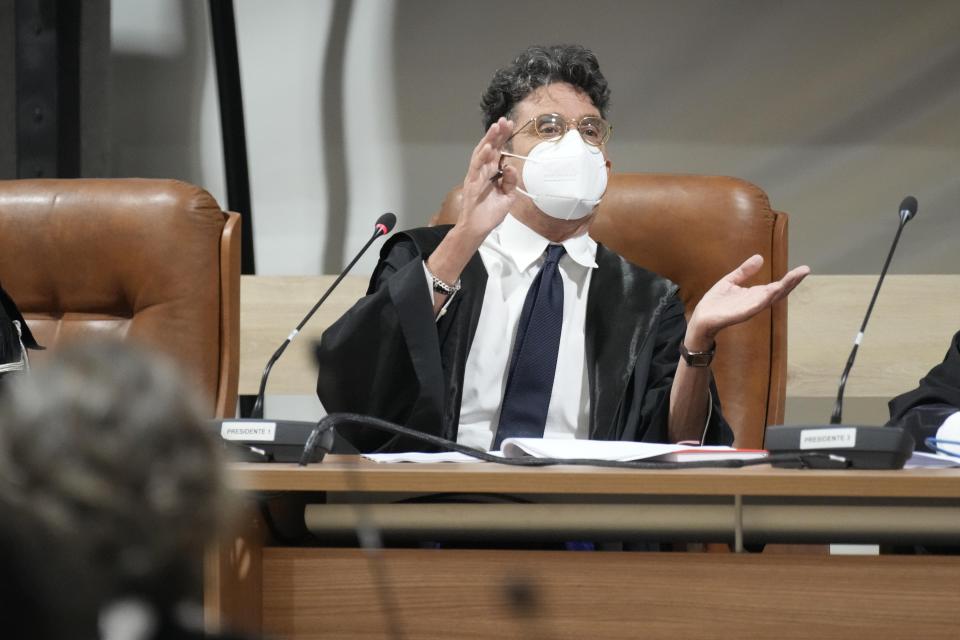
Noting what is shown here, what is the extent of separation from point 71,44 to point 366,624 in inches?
110

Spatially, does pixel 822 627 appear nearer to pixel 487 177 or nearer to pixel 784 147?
pixel 487 177

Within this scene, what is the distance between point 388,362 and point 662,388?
0.49 meters

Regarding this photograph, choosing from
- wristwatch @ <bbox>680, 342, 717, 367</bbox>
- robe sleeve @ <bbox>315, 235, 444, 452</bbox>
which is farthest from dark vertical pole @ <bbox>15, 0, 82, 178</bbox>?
wristwatch @ <bbox>680, 342, 717, 367</bbox>

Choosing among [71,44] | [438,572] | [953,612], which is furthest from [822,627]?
[71,44]

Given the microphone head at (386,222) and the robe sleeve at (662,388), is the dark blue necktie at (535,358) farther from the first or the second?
the microphone head at (386,222)

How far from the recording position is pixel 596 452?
148 centimetres

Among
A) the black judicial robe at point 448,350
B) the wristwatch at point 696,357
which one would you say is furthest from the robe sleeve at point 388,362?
the wristwatch at point 696,357

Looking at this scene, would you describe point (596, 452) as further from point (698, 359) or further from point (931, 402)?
point (931, 402)

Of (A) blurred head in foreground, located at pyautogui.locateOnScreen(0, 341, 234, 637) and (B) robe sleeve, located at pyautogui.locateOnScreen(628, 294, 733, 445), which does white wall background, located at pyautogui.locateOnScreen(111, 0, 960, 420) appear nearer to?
(B) robe sleeve, located at pyautogui.locateOnScreen(628, 294, 733, 445)

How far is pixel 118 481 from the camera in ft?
1.40

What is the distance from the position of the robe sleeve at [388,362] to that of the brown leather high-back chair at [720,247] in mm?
471

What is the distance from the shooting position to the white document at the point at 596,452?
1.46 m

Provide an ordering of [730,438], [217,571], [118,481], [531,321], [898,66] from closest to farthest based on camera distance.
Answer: [118,481]
[217,571]
[730,438]
[531,321]
[898,66]

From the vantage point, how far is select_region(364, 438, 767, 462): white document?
4.79 feet
